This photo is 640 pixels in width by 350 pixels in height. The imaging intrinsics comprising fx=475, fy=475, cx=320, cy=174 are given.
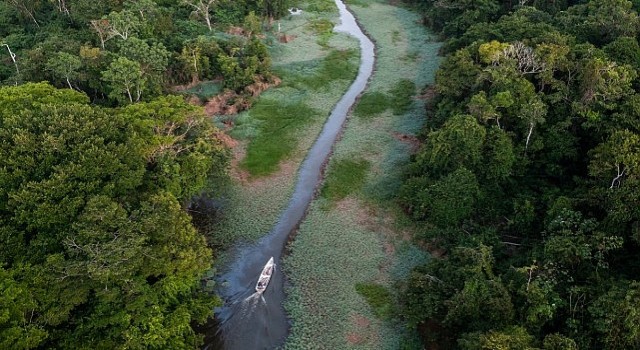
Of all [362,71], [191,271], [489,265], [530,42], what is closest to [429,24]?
[362,71]

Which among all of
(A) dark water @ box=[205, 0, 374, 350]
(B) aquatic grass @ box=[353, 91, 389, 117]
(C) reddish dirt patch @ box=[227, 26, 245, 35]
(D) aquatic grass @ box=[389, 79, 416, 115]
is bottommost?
(A) dark water @ box=[205, 0, 374, 350]

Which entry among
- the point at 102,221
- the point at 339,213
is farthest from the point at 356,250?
the point at 102,221

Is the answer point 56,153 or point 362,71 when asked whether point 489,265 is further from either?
point 362,71

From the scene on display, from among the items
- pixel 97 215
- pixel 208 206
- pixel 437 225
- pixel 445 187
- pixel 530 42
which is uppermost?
pixel 530 42

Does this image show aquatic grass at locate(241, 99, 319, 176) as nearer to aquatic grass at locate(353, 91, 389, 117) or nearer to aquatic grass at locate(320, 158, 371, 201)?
aquatic grass at locate(353, 91, 389, 117)

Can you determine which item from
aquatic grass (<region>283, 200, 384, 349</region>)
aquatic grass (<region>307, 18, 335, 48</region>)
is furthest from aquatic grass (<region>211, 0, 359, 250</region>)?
A: aquatic grass (<region>283, 200, 384, 349</region>)

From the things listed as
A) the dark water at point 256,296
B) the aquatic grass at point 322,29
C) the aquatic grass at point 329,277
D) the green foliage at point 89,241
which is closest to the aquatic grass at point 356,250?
the aquatic grass at point 329,277

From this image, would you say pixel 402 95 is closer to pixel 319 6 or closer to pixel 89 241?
pixel 319 6
